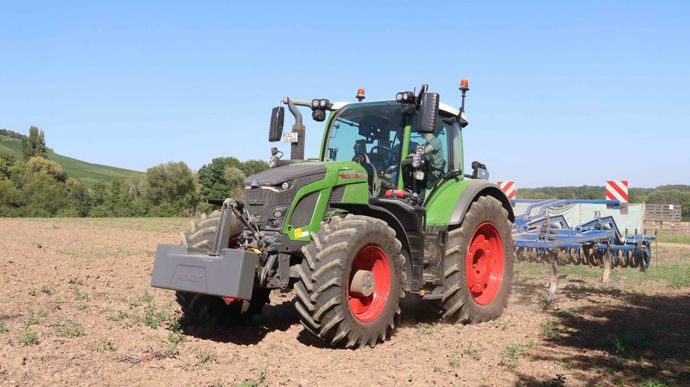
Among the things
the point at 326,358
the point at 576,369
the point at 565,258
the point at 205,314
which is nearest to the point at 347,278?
the point at 326,358

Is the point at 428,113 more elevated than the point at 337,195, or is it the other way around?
the point at 428,113

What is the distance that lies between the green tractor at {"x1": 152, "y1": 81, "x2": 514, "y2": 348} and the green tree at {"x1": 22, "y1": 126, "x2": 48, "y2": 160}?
236 feet

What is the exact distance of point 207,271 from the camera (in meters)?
5.07

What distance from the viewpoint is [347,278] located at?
527 cm

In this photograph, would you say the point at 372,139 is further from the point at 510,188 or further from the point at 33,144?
the point at 33,144

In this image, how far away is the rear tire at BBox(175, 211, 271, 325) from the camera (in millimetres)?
5902

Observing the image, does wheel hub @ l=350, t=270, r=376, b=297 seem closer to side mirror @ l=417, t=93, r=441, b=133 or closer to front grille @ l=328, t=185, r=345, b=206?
front grille @ l=328, t=185, r=345, b=206

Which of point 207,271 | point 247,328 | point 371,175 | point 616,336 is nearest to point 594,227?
point 616,336

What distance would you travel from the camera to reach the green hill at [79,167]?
7856 cm

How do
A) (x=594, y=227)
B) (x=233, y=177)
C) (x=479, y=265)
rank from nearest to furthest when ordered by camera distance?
(x=479, y=265), (x=594, y=227), (x=233, y=177)

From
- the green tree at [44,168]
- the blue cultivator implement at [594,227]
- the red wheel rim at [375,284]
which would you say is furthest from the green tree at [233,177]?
the red wheel rim at [375,284]

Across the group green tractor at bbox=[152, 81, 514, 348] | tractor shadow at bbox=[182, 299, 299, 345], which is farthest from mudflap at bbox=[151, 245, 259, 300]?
tractor shadow at bbox=[182, 299, 299, 345]

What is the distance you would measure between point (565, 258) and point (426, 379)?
7.47 meters

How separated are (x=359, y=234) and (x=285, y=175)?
0.95 m
